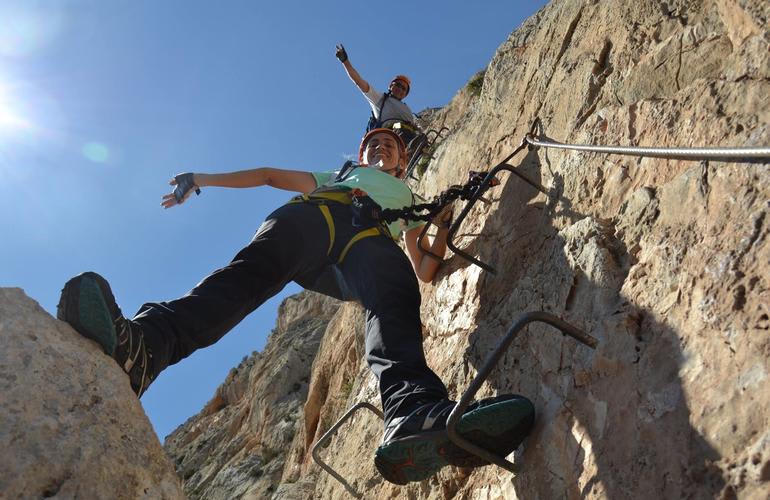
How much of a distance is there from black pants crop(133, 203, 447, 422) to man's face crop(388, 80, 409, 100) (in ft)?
22.4

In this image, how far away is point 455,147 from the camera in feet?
25.0

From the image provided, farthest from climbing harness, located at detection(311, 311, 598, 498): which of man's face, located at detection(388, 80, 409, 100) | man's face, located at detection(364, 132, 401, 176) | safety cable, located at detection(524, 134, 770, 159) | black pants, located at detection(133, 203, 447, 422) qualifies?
man's face, located at detection(388, 80, 409, 100)

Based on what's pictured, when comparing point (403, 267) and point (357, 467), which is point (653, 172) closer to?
point (403, 267)

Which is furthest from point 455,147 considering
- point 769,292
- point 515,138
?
point 769,292

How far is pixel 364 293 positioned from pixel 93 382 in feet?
6.03

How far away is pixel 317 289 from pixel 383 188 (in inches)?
38.2

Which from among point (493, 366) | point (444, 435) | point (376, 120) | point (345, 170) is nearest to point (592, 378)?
point (493, 366)

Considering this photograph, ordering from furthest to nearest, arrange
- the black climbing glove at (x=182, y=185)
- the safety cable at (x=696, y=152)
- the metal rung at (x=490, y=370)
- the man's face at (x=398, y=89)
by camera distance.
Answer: the man's face at (x=398, y=89), the black climbing glove at (x=182, y=185), the metal rung at (x=490, y=370), the safety cable at (x=696, y=152)

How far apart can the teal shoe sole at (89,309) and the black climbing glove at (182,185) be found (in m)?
1.93

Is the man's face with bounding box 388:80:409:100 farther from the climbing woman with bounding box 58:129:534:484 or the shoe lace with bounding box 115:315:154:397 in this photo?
the shoe lace with bounding box 115:315:154:397

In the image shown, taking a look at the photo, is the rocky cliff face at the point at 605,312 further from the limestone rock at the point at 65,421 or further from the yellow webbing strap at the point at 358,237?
the yellow webbing strap at the point at 358,237

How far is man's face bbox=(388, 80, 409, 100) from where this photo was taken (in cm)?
1130

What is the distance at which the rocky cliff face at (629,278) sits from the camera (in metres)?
2.38

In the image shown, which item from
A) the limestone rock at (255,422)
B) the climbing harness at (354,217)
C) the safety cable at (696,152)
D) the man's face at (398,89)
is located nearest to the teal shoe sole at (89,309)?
the climbing harness at (354,217)
